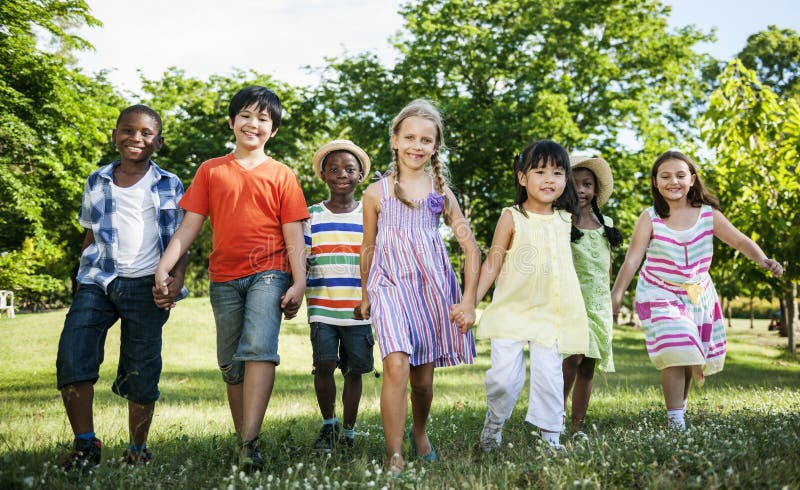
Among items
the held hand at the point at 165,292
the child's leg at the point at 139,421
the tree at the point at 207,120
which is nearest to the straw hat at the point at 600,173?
the held hand at the point at 165,292

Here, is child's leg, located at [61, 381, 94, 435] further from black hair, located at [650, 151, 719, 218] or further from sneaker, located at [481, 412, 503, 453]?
black hair, located at [650, 151, 719, 218]

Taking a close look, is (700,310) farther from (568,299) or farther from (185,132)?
(185,132)

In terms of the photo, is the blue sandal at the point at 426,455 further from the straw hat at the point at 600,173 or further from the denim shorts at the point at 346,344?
the straw hat at the point at 600,173

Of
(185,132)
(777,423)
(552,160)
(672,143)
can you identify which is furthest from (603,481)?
(185,132)

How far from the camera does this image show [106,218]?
177 inches

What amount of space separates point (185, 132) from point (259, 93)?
25.2 metres

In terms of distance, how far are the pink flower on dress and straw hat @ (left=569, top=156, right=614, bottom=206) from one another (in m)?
1.93

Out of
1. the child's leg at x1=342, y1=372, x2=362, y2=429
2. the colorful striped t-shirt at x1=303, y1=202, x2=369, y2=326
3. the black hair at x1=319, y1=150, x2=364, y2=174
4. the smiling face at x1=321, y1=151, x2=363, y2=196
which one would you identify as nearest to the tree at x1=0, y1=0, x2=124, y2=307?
the black hair at x1=319, y1=150, x2=364, y2=174

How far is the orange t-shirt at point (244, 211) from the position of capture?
4.48 meters

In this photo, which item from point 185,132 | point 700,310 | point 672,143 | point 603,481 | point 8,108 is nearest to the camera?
point 603,481

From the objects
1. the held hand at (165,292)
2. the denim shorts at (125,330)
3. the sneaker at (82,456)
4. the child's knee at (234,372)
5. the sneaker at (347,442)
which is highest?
the held hand at (165,292)

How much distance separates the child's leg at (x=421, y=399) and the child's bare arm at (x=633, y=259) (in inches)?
68.9

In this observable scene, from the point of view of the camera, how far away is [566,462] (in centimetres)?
343

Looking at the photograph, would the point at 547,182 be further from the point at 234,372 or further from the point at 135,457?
the point at 135,457
